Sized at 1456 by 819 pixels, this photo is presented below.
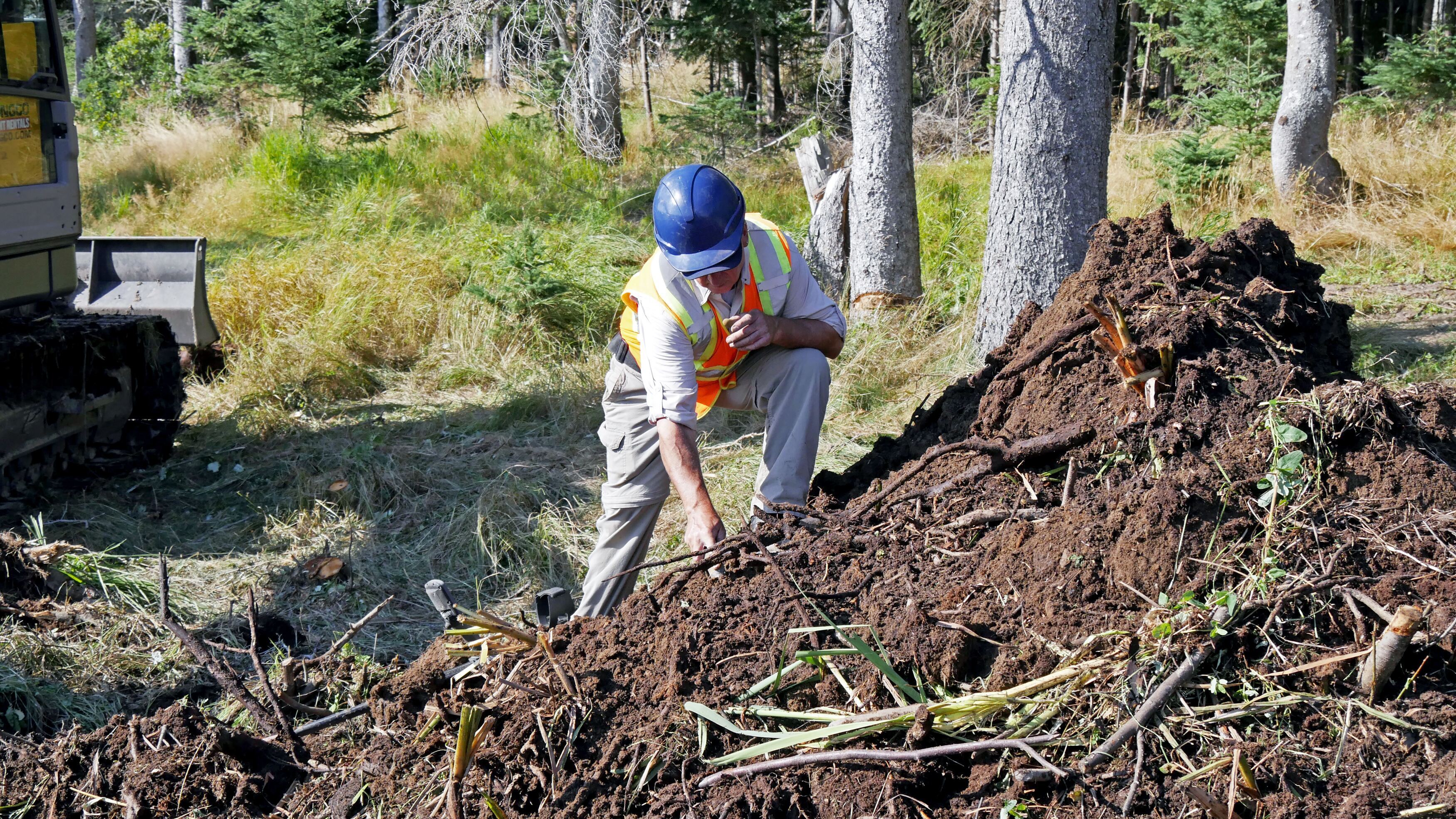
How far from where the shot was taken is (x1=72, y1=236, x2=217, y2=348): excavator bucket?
7.10 metres

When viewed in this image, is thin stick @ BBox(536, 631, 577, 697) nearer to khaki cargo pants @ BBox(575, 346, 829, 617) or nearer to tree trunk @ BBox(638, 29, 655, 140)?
khaki cargo pants @ BBox(575, 346, 829, 617)

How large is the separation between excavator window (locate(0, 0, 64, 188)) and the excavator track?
87cm

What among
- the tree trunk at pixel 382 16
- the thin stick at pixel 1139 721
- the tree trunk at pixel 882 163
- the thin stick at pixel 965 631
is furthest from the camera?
the tree trunk at pixel 382 16

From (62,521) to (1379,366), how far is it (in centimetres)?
735

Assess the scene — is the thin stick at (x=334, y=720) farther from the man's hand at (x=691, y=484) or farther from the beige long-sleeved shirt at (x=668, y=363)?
the beige long-sleeved shirt at (x=668, y=363)

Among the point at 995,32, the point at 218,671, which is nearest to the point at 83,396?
the point at 218,671

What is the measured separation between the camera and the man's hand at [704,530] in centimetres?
312

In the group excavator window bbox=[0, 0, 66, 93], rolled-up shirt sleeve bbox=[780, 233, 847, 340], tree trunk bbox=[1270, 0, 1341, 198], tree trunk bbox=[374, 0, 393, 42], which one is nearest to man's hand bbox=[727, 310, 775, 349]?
rolled-up shirt sleeve bbox=[780, 233, 847, 340]

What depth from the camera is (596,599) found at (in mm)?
4004

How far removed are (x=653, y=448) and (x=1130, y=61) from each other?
14.9 meters

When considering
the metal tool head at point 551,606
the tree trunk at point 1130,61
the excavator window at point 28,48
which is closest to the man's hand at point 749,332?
the metal tool head at point 551,606

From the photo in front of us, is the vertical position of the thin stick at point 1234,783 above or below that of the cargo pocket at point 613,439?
below

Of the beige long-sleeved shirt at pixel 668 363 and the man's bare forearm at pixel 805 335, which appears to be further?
the man's bare forearm at pixel 805 335

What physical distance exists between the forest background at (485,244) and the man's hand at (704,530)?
6.48ft
